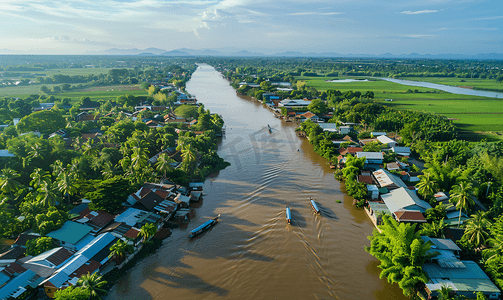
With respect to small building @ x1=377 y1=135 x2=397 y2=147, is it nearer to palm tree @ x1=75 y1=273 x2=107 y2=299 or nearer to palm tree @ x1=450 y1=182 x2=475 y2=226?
palm tree @ x1=450 y1=182 x2=475 y2=226

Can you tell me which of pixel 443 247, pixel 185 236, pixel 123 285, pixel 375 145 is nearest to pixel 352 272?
pixel 443 247

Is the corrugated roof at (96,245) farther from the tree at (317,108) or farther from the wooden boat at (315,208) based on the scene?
the tree at (317,108)

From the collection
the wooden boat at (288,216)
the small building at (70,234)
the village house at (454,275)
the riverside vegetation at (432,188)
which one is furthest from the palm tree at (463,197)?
the small building at (70,234)

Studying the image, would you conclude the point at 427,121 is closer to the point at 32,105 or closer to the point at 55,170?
the point at 55,170

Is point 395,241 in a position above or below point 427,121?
below

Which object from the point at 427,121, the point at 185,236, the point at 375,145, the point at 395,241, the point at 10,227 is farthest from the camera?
the point at 427,121

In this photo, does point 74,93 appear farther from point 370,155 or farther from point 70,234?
point 370,155
